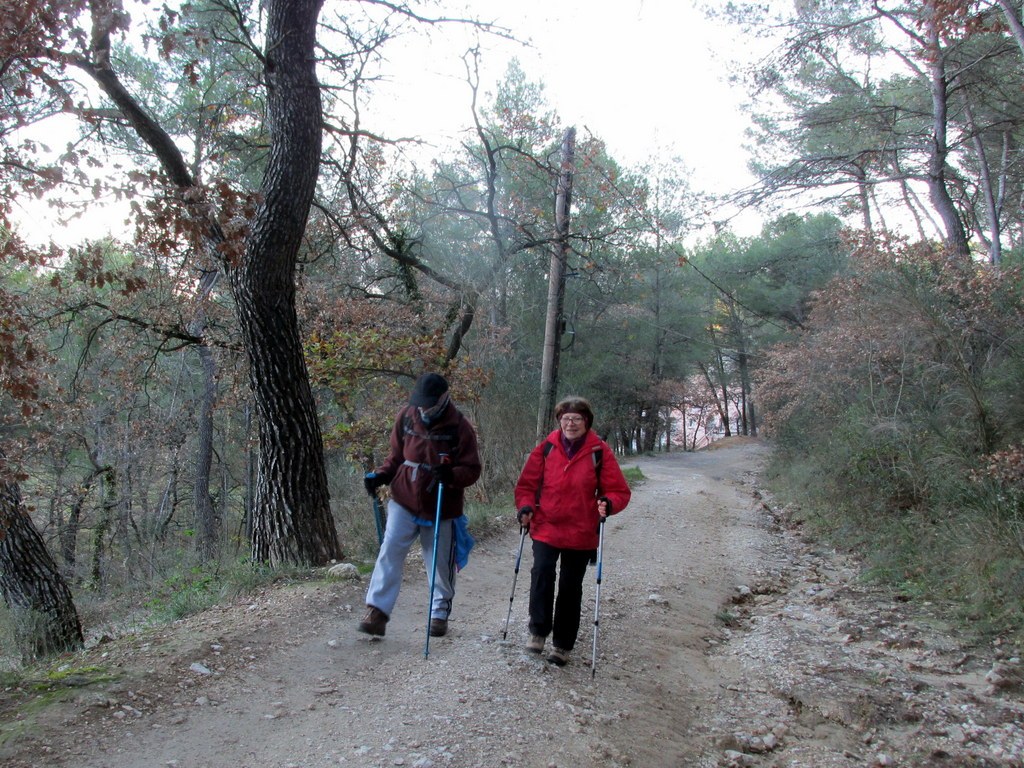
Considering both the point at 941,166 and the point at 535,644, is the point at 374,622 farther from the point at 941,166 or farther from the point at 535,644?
the point at 941,166

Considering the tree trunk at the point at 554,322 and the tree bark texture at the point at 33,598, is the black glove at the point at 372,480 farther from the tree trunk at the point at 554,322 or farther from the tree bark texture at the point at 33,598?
the tree trunk at the point at 554,322

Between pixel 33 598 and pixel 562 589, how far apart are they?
6593 millimetres

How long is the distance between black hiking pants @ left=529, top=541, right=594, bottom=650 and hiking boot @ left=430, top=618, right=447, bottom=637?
81cm

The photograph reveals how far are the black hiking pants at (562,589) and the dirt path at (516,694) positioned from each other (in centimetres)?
25

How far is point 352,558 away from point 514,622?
242 cm

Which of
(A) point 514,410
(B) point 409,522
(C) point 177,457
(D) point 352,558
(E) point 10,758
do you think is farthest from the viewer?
(C) point 177,457

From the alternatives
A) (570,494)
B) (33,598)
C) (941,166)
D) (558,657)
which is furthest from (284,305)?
(941,166)

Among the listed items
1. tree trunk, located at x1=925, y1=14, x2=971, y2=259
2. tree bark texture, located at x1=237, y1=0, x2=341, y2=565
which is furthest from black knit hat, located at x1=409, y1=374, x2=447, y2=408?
tree trunk, located at x1=925, y1=14, x2=971, y2=259

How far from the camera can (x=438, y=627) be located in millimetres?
5512

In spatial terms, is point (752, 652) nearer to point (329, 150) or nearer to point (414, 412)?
point (414, 412)

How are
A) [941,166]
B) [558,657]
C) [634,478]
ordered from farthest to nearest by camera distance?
[634,478]
[941,166]
[558,657]

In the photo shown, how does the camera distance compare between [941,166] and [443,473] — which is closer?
[443,473]

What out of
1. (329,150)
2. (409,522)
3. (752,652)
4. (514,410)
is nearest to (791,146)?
(514,410)

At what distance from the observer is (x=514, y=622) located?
6180mm
